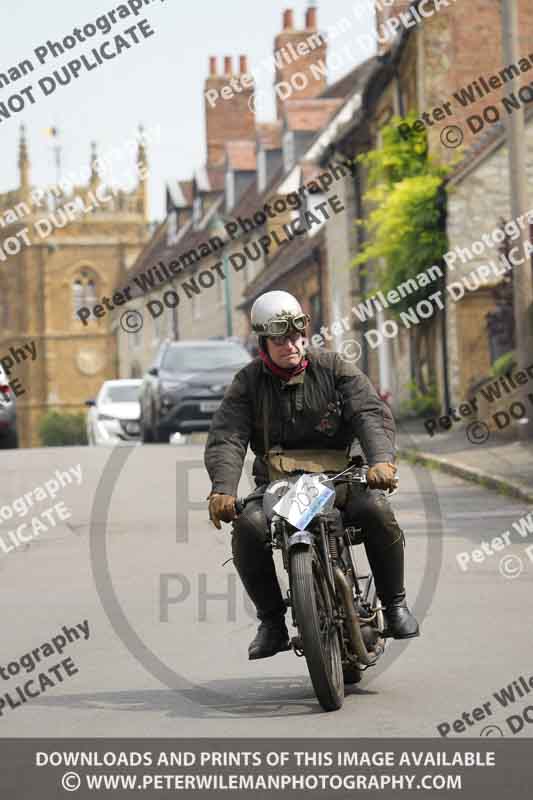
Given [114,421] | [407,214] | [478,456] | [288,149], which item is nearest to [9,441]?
[114,421]

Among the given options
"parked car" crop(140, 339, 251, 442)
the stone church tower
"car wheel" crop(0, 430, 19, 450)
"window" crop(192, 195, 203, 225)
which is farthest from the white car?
the stone church tower

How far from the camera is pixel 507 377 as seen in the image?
75.8 feet

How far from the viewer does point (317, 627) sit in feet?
21.5

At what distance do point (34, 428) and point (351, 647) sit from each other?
102 meters

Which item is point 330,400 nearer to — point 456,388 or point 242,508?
point 242,508

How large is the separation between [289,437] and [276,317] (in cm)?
53

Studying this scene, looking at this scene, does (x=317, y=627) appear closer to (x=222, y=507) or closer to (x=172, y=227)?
(x=222, y=507)

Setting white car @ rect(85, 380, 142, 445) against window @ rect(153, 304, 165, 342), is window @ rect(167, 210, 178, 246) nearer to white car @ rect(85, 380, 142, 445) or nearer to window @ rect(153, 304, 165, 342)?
window @ rect(153, 304, 165, 342)

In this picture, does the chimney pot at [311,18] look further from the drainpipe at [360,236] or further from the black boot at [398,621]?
the black boot at [398,621]

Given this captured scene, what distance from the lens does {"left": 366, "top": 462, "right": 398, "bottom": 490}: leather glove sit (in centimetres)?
695

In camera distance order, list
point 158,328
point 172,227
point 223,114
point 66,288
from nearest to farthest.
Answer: point 223,114 → point 172,227 → point 158,328 → point 66,288

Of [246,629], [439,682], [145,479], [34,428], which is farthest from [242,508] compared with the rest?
[34,428]

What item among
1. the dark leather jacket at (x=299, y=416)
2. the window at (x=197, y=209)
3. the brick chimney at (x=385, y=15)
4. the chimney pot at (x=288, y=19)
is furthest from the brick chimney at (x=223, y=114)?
the dark leather jacket at (x=299, y=416)

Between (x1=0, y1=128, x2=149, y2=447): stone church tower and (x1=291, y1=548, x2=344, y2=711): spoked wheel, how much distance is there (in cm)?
9974
